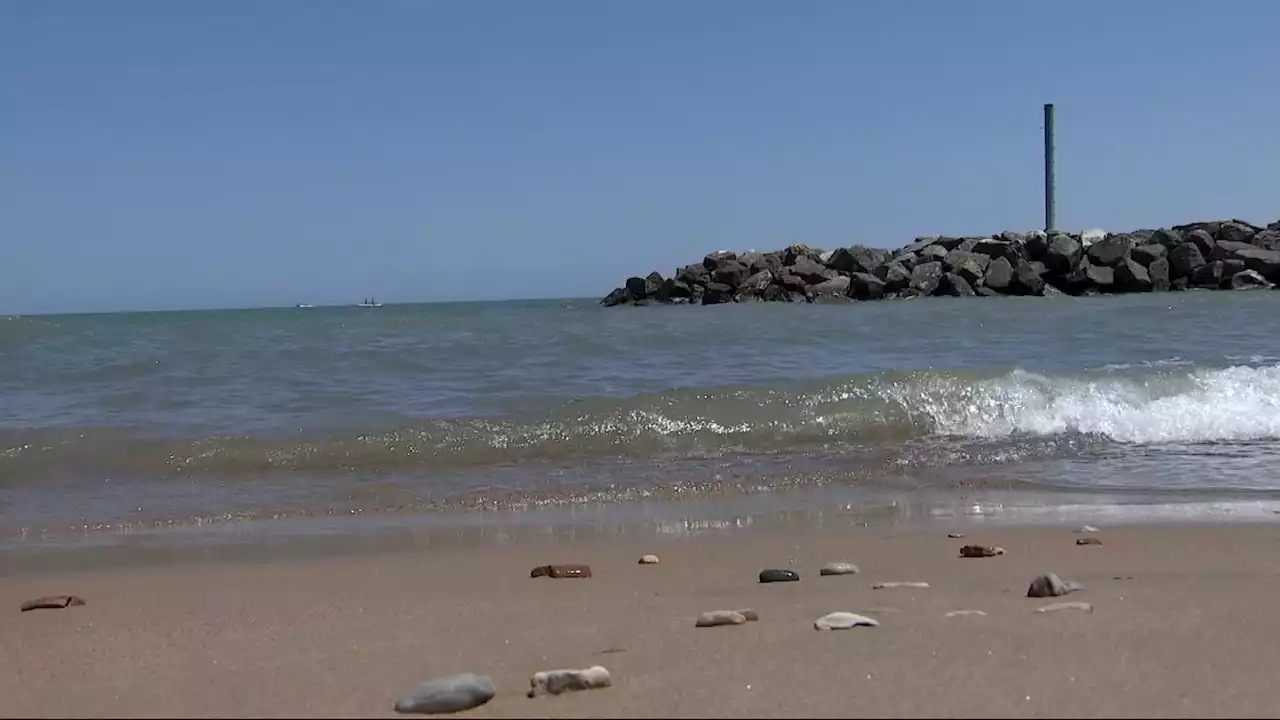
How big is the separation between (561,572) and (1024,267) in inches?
1170

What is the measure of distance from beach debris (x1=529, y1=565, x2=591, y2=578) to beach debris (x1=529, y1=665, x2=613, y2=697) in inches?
64.8

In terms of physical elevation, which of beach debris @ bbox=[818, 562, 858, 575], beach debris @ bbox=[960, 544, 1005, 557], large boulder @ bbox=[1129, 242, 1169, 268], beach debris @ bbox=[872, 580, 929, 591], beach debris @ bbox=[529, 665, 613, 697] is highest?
large boulder @ bbox=[1129, 242, 1169, 268]

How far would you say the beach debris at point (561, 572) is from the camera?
13.4 feet

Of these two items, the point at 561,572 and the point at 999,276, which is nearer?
the point at 561,572

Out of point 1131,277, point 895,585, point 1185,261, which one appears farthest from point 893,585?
point 1185,261

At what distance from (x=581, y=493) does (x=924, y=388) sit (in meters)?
4.11

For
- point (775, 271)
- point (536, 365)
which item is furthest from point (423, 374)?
point (775, 271)

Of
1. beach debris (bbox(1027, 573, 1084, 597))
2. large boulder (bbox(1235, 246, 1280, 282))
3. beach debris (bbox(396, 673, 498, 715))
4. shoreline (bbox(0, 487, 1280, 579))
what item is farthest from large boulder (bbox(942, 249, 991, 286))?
beach debris (bbox(396, 673, 498, 715))

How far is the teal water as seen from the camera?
6352 mm

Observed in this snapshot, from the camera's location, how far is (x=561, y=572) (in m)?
4.09

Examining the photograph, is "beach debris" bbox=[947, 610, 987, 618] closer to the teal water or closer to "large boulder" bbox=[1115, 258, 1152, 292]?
the teal water

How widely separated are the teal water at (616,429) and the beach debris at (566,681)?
11.4ft

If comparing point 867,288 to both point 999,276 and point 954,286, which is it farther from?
point 999,276

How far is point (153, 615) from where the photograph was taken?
3551 mm
